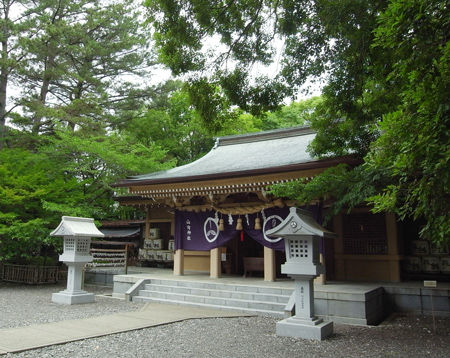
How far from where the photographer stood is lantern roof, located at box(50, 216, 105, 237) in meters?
10.2

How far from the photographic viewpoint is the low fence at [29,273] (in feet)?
44.9

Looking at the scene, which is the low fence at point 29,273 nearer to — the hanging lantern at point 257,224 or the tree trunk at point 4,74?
the tree trunk at point 4,74

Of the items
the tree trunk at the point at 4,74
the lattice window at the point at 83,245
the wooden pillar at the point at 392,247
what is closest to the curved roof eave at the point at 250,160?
the lattice window at the point at 83,245

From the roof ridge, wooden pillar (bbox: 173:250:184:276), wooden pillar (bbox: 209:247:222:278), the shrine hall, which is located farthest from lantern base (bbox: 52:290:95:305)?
the roof ridge

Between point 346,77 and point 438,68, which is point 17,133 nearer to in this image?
point 346,77

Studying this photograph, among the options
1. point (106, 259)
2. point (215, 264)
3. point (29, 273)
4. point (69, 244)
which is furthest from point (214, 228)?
point (29, 273)

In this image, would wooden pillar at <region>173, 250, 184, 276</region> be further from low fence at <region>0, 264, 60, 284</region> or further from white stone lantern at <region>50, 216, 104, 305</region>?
low fence at <region>0, 264, 60, 284</region>

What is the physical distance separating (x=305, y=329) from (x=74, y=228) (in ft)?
22.7

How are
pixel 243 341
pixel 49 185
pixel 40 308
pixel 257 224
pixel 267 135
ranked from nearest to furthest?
1. pixel 243 341
2. pixel 40 308
3. pixel 257 224
4. pixel 49 185
5. pixel 267 135

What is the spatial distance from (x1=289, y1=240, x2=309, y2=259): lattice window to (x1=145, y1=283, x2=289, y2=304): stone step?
2.22 m

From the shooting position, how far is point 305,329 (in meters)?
6.51

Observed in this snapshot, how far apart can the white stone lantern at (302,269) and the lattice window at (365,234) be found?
13.9 ft

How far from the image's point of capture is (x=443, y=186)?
347 cm

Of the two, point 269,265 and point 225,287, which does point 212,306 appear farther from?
point 269,265
